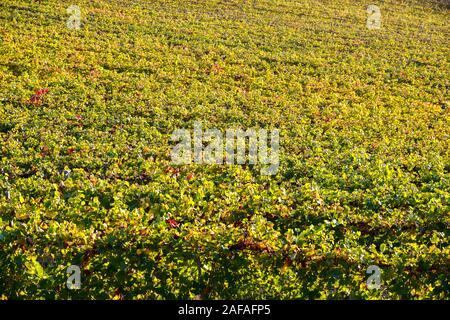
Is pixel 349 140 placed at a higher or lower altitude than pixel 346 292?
higher

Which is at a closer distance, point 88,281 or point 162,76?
point 88,281

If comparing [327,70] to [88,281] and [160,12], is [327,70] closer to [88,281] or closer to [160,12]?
[160,12]

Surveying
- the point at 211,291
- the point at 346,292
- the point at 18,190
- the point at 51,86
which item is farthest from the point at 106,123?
the point at 346,292

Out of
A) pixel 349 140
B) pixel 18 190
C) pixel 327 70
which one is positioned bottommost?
pixel 18 190

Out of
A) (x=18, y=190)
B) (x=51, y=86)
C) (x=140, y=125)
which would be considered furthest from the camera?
(x=51, y=86)

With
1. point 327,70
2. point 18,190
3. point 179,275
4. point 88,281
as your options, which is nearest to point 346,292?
point 179,275

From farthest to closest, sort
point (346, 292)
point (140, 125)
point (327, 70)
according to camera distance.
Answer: point (327, 70)
point (140, 125)
point (346, 292)

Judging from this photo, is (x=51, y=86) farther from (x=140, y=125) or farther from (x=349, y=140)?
(x=349, y=140)
